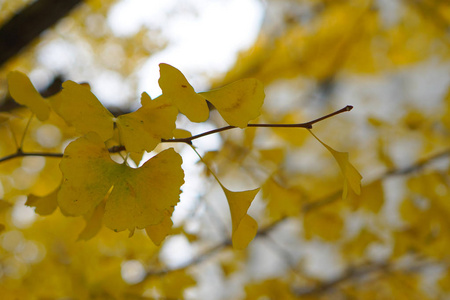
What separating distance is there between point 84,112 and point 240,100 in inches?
4.4

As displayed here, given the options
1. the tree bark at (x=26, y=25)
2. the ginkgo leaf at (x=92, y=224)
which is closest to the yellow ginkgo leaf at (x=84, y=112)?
the ginkgo leaf at (x=92, y=224)

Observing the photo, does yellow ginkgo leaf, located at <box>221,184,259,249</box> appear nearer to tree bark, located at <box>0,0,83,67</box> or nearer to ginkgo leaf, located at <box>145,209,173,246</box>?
ginkgo leaf, located at <box>145,209,173,246</box>

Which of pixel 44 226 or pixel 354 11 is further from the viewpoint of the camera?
pixel 354 11

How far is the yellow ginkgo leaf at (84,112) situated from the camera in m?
0.25

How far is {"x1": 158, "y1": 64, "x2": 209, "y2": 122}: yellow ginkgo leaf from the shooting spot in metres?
0.25

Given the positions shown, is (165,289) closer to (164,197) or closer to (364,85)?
(164,197)

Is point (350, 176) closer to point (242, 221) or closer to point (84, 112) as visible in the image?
point (242, 221)

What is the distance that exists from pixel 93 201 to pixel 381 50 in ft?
6.13

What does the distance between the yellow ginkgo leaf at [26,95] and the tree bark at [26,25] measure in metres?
0.33

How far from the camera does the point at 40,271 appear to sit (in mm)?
791

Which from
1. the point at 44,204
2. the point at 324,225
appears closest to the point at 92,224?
the point at 44,204

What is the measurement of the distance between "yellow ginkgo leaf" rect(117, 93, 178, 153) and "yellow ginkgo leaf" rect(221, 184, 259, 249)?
93 millimetres

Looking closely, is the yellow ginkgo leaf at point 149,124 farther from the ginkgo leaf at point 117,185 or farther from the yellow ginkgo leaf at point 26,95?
the yellow ginkgo leaf at point 26,95

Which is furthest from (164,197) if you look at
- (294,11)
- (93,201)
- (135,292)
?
(294,11)
